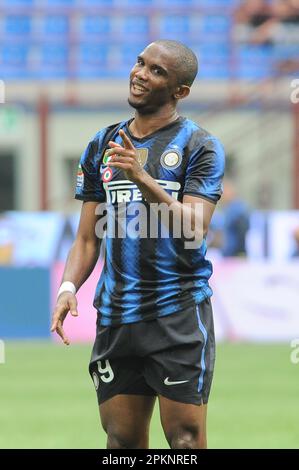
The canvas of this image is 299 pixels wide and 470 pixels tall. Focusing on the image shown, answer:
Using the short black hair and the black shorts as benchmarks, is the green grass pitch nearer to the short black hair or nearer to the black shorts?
the black shorts

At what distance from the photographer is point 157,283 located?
530 centimetres

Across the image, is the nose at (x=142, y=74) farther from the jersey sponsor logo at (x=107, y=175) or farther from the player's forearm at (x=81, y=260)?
the player's forearm at (x=81, y=260)

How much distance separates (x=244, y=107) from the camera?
21656 millimetres

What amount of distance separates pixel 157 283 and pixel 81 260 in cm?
48

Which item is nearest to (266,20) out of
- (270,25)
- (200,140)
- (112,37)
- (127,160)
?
(270,25)

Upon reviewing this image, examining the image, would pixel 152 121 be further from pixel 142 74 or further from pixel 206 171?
pixel 206 171

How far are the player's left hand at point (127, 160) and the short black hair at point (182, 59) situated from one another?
0.56 m

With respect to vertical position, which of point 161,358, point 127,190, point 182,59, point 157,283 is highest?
point 182,59

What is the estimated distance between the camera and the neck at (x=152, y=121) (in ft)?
→ 17.6

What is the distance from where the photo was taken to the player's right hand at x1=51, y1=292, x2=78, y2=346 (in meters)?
5.32

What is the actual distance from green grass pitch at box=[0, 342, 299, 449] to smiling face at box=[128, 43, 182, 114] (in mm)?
3224

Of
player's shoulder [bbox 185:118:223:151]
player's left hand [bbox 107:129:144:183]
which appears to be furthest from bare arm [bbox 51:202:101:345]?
player's left hand [bbox 107:129:144:183]

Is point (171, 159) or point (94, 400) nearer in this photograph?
point (171, 159)

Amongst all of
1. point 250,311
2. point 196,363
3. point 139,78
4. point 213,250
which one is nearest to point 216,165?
point 139,78
